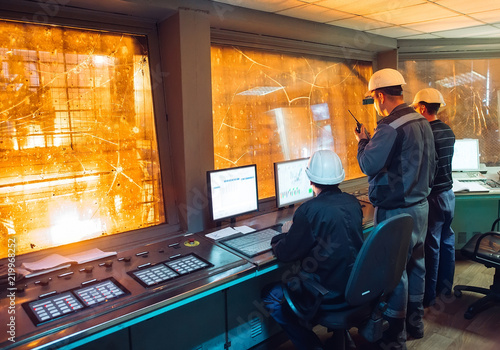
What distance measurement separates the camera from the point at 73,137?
2.13 meters

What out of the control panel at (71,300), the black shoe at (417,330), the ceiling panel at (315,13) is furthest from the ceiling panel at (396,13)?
the black shoe at (417,330)

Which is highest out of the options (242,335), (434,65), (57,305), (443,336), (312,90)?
(434,65)

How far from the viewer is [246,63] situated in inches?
114

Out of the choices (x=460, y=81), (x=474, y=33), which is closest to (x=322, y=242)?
(x=474, y=33)

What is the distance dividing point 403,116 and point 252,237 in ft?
3.96

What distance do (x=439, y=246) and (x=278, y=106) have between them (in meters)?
1.66

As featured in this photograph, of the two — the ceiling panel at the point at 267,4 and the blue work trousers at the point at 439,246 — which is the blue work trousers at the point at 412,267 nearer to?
the blue work trousers at the point at 439,246

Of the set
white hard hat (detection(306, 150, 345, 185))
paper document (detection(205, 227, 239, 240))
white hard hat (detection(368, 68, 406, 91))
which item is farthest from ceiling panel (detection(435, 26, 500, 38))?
paper document (detection(205, 227, 239, 240))

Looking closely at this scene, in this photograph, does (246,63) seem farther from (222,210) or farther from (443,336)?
(443,336)

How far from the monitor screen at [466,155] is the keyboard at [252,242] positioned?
8.27ft

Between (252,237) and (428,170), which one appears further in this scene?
(428,170)

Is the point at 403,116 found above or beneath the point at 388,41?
beneath

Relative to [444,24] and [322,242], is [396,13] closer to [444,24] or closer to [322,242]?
Result: [444,24]

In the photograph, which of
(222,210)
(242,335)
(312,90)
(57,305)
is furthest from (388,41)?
(57,305)
